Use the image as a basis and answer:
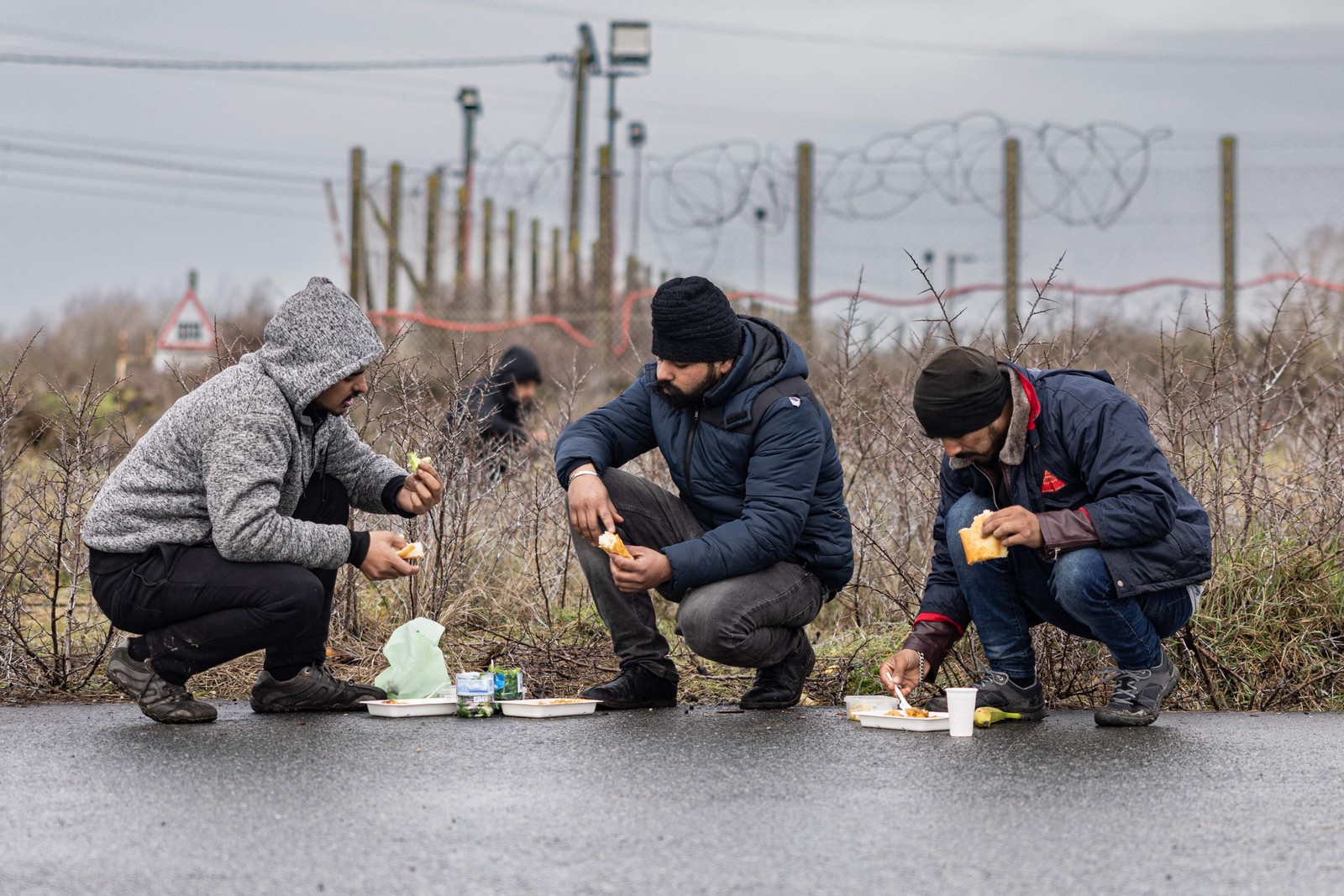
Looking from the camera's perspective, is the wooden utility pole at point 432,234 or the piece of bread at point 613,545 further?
the wooden utility pole at point 432,234

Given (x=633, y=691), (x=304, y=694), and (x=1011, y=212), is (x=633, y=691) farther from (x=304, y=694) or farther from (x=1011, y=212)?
(x=1011, y=212)

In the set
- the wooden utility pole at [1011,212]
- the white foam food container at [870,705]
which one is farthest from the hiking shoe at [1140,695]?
the wooden utility pole at [1011,212]

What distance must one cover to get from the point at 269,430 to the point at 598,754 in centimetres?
136

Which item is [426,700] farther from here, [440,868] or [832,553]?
[440,868]

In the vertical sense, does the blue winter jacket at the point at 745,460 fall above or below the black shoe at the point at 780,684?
above

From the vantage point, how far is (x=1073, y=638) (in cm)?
Answer: 509

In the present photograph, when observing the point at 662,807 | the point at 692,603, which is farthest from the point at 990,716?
the point at 662,807

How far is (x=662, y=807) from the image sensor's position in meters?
3.37

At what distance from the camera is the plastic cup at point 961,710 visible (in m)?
4.27

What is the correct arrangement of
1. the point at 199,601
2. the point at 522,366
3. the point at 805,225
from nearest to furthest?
the point at 199,601
the point at 522,366
the point at 805,225

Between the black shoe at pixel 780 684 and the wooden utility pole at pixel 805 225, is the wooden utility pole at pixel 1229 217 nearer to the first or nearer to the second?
the wooden utility pole at pixel 805 225

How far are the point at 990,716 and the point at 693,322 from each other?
1535 mm

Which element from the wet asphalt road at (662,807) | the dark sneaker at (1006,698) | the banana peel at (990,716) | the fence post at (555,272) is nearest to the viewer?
the wet asphalt road at (662,807)

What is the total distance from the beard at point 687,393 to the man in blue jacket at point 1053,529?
781mm
